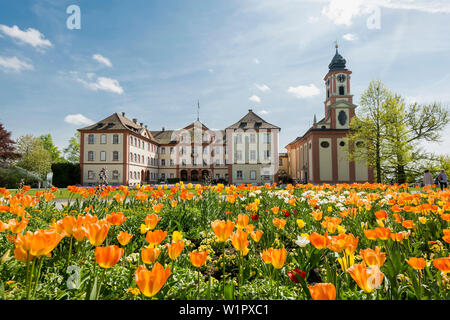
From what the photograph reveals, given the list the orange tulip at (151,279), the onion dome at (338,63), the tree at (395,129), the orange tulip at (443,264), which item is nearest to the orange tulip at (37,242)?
the orange tulip at (151,279)

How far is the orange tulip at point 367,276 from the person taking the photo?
105cm

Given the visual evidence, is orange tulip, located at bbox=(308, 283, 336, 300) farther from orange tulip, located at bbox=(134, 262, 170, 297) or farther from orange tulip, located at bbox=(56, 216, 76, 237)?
orange tulip, located at bbox=(56, 216, 76, 237)

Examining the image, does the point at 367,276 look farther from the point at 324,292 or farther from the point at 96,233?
the point at 96,233

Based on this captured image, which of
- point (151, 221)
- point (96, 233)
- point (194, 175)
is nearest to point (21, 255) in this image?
point (96, 233)

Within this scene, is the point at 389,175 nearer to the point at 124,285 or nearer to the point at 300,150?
the point at 300,150

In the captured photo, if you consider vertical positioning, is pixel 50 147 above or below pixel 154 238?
above

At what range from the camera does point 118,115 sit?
4544cm

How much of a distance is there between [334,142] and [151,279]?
1482 inches

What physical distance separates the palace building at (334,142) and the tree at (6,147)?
145 ft

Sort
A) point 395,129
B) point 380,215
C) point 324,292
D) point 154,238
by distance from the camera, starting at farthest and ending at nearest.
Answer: point 395,129
point 380,215
point 154,238
point 324,292

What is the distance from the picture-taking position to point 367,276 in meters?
1.08

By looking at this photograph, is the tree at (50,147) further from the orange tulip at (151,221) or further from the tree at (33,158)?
the orange tulip at (151,221)
